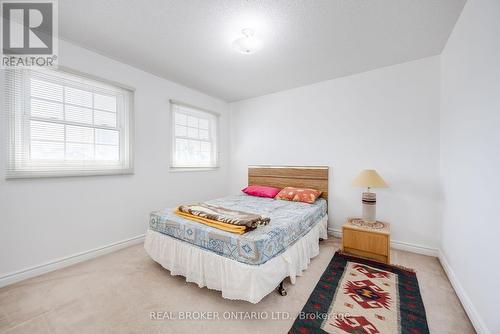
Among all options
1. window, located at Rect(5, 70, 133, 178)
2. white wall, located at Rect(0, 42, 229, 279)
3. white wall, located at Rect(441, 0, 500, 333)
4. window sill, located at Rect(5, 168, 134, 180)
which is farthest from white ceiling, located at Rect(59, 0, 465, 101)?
window sill, located at Rect(5, 168, 134, 180)

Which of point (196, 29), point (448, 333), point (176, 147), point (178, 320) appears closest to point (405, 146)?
point (448, 333)

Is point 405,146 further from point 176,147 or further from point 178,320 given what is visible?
point 176,147

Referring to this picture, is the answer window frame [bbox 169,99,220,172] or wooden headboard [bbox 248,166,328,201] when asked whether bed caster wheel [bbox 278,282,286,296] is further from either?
window frame [bbox 169,99,220,172]

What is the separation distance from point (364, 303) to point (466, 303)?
0.78 metres

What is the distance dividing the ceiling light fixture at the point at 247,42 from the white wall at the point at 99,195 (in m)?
1.75

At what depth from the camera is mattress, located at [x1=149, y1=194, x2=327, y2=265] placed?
1.67 metres

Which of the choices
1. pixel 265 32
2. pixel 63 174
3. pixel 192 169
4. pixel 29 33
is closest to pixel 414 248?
pixel 265 32

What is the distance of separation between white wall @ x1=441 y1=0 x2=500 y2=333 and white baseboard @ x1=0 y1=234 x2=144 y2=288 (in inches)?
145

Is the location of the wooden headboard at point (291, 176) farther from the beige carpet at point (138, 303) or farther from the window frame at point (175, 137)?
the beige carpet at point (138, 303)

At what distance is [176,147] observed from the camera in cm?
364

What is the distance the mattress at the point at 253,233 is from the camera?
1670 millimetres

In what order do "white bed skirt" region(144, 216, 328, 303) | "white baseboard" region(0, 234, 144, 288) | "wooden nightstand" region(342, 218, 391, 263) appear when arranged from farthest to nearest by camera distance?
"wooden nightstand" region(342, 218, 391, 263) < "white baseboard" region(0, 234, 144, 288) < "white bed skirt" region(144, 216, 328, 303)

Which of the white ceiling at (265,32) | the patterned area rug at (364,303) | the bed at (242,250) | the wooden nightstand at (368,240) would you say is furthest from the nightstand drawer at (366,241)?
the white ceiling at (265,32)

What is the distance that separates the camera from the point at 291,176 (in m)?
3.75
